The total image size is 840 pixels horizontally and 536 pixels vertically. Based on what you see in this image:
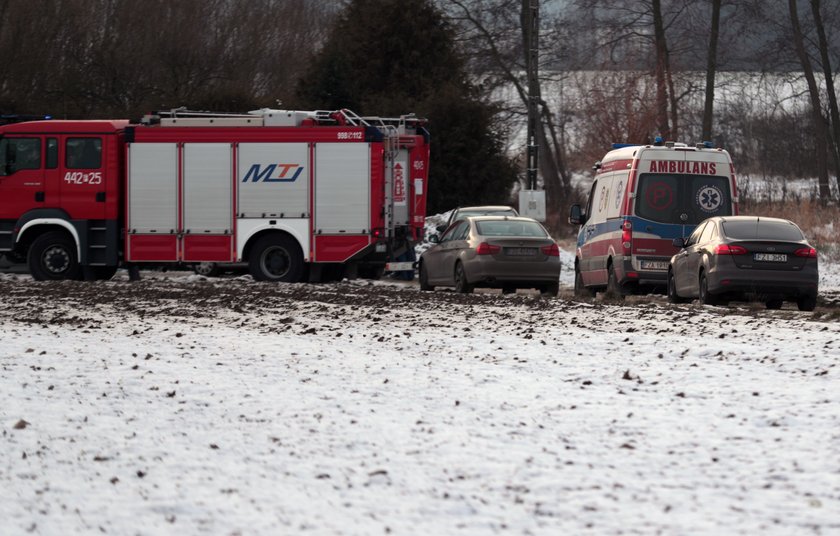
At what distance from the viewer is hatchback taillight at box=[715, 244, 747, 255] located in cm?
1909

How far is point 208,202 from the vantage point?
26578mm

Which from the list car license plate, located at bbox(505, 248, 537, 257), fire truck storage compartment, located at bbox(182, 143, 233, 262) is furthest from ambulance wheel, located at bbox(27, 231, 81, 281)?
car license plate, located at bbox(505, 248, 537, 257)

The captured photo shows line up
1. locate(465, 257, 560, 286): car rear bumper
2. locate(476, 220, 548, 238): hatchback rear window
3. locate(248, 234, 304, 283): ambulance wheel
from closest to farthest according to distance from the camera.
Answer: locate(465, 257, 560, 286): car rear bumper < locate(476, 220, 548, 238): hatchback rear window < locate(248, 234, 304, 283): ambulance wheel

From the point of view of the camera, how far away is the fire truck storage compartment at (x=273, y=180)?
26.3m

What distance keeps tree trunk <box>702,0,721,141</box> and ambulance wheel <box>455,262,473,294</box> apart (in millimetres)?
25752

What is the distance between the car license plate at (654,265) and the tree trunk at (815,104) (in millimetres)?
26157

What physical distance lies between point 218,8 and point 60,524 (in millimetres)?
46792

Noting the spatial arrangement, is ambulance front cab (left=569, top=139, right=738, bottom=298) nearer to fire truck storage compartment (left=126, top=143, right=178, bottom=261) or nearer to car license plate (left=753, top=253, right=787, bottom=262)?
car license plate (left=753, top=253, right=787, bottom=262)

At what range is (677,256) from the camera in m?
21.1

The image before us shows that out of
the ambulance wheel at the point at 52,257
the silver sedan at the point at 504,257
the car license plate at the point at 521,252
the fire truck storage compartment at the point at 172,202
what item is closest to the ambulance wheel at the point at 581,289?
the silver sedan at the point at 504,257

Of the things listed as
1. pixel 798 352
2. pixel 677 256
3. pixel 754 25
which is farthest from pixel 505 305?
pixel 754 25

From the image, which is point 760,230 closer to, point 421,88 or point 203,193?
point 203,193

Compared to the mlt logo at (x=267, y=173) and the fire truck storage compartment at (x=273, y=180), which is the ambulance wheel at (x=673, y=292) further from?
the mlt logo at (x=267, y=173)

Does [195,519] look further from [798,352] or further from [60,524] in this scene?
[798,352]
